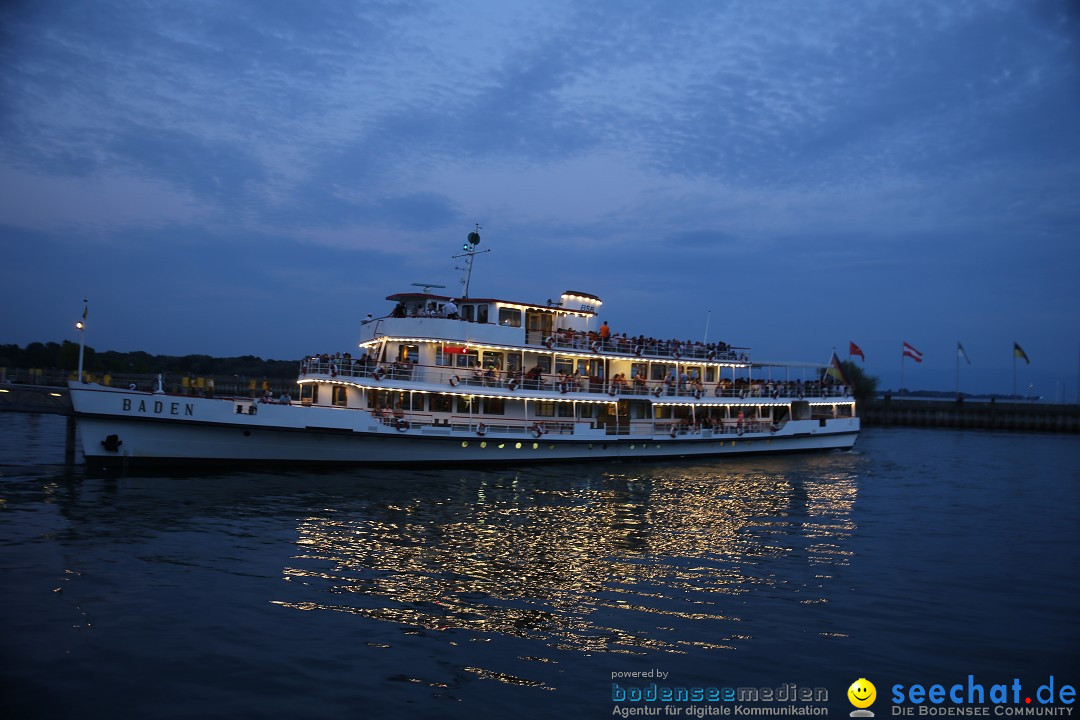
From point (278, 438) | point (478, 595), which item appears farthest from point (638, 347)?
point (478, 595)

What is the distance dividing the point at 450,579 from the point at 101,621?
18.0 ft

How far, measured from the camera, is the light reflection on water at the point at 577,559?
11.6 m

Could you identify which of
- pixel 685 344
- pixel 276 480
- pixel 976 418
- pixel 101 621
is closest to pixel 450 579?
pixel 101 621

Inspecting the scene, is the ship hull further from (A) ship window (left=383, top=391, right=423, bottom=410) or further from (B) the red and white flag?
(B) the red and white flag

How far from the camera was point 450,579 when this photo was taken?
44.5 feet

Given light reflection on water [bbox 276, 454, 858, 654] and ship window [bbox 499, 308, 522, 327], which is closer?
light reflection on water [bbox 276, 454, 858, 654]

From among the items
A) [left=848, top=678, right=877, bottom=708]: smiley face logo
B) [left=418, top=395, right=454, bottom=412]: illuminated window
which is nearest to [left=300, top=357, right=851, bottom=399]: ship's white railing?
[left=418, top=395, right=454, bottom=412]: illuminated window

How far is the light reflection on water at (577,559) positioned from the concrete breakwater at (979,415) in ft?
188

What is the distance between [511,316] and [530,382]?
130 inches

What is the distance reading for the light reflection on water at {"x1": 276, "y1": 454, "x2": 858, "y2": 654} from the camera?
38.0 feet

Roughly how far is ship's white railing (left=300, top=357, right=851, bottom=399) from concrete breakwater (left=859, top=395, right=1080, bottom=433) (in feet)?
150

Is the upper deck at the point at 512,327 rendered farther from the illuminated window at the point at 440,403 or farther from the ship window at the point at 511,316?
the illuminated window at the point at 440,403

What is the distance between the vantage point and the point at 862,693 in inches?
372

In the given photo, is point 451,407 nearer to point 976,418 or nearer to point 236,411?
point 236,411
